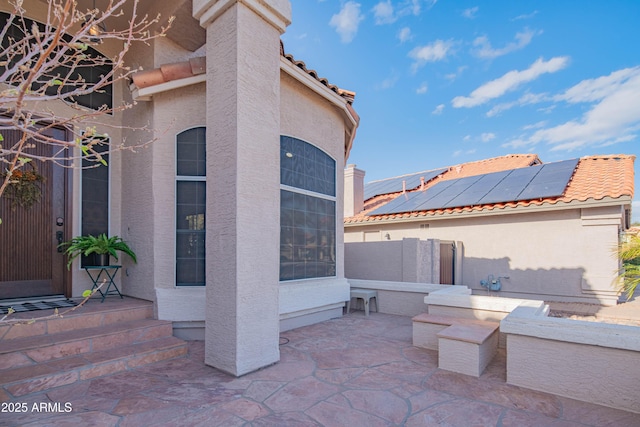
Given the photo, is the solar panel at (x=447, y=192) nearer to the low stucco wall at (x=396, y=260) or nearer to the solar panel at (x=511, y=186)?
the solar panel at (x=511, y=186)

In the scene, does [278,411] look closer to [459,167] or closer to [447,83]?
[459,167]

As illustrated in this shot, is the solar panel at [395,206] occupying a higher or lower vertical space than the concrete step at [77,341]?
higher

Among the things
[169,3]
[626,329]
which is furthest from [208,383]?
[169,3]

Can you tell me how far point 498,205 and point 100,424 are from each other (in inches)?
389

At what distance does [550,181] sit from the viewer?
959cm

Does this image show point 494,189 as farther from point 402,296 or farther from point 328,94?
point 328,94

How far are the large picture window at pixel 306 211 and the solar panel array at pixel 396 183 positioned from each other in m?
8.36

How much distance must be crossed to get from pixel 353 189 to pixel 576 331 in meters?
10.8

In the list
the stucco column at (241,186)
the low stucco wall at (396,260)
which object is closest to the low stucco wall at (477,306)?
the low stucco wall at (396,260)

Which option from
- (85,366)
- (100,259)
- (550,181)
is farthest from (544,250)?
(100,259)

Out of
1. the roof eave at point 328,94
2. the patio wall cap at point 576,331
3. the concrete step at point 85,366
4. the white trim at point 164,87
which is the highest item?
the roof eave at point 328,94

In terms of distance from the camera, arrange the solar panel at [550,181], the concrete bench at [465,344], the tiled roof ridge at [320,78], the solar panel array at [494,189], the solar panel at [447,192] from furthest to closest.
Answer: the solar panel at [447,192], the solar panel array at [494,189], the solar panel at [550,181], the tiled roof ridge at [320,78], the concrete bench at [465,344]

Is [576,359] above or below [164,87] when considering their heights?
below

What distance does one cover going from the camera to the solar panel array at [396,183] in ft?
50.6
